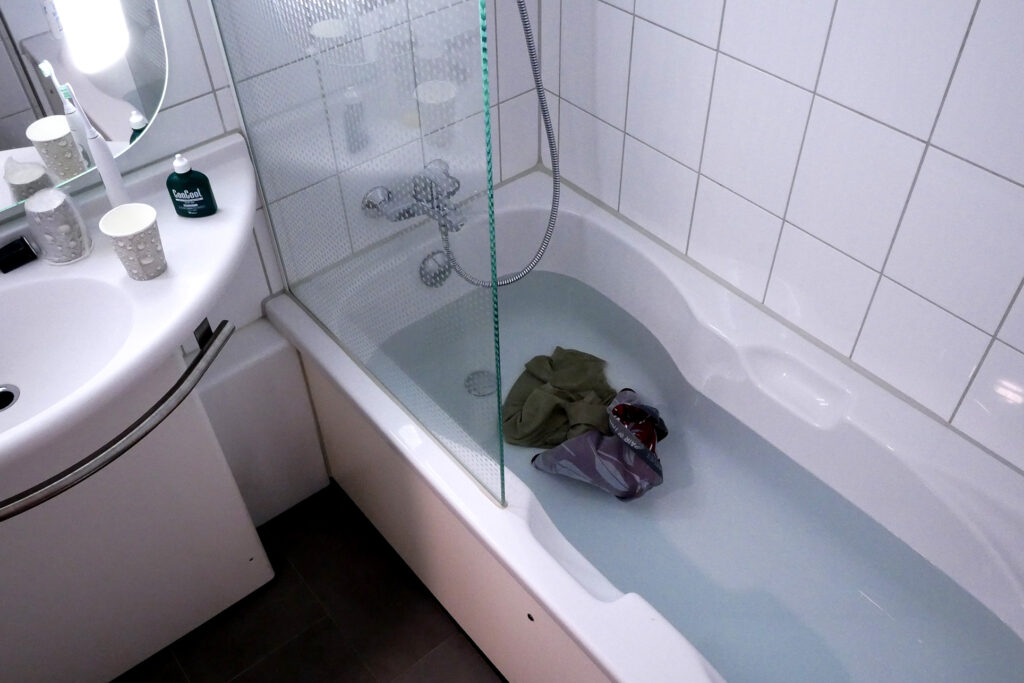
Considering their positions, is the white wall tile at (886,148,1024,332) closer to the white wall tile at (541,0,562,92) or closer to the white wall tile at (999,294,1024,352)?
the white wall tile at (999,294,1024,352)

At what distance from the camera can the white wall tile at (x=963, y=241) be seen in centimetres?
133

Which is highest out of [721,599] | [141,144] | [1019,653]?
[141,144]

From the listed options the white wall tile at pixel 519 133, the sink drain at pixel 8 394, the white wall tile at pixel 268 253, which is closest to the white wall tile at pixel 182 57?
the white wall tile at pixel 268 253

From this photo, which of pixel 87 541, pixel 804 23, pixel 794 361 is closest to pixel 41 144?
pixel 87 541

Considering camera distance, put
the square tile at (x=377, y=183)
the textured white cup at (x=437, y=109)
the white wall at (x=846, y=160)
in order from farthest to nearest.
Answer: the white wall at (x=846, y=160)
the square tile at (x=377, y=183)
the textured white cup at (x=437, y=109)

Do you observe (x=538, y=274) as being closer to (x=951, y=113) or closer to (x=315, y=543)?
(x=315, y=543)

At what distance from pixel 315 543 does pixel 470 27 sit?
1.36m

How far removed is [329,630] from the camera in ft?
6.14

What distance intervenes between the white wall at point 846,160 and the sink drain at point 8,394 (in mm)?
1216

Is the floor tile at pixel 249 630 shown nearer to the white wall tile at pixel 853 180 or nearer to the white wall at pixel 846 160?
the white wall at pixel 846 160

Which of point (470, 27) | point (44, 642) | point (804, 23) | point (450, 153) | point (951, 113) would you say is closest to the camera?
point (470, 27)

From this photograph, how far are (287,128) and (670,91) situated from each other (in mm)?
716

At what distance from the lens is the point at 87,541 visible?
1521 mm

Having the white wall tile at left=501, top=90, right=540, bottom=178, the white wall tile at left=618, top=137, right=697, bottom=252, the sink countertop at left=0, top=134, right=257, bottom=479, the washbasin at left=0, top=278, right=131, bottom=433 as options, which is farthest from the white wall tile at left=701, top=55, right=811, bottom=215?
the washbasin at left=0, top=278, right=131, bottom=433
